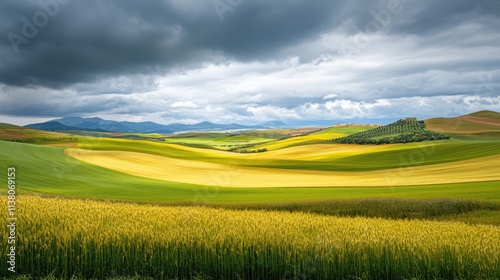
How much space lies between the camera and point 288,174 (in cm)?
4841

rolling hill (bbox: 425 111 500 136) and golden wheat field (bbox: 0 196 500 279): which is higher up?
rolling hill (bbox: 425 111 500 136)

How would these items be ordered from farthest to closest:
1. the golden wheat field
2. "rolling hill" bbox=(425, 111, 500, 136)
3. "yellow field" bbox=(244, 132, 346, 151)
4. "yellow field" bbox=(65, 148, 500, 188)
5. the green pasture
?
"yellow field" bbox=(244, 132, 346, 151)
"rolling hill" bbox=(425, 111, 500, 136)
"yellow field" bbox=(65, 148, 500, 188)
the green pasture
the golden wheat field

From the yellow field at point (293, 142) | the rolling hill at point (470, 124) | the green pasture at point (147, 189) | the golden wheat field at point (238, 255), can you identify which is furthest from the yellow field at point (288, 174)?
the yellow field at point (293, 142)

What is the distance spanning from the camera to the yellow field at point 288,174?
3725 cm

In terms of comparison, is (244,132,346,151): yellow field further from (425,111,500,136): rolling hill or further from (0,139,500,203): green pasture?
(0,139,500,203): green pasture

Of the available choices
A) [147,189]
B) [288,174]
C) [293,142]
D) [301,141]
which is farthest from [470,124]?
[147,189]

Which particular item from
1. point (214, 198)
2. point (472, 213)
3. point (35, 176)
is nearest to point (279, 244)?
point (472, 213)

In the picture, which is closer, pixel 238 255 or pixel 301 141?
pixel 238 255

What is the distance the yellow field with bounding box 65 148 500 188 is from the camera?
122ft

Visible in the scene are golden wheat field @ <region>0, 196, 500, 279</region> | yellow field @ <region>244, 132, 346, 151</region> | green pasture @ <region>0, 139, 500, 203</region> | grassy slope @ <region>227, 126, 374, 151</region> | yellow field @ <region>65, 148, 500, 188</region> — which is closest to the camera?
golden wheat field @ <region>0, 196, 500, 279</region>

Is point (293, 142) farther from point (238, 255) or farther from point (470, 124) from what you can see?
point (238, 255)

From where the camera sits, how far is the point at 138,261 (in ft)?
26.2

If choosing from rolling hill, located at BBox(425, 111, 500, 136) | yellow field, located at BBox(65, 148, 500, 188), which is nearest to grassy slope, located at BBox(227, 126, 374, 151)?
rolling hill, located at BBox(425, 111, 500, 136)

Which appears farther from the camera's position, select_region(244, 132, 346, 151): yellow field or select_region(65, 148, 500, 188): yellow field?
select_region(244, 132, 346, 151): yellow field
